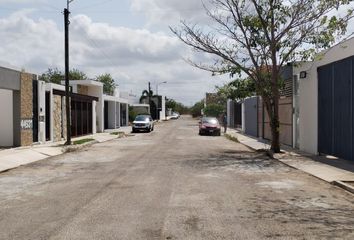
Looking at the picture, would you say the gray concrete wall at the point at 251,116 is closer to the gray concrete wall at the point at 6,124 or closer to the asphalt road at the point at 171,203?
the gray concrete wall at the point at 6,124

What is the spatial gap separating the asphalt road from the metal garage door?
3.08 meters

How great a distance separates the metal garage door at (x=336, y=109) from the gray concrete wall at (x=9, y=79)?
1483 cm

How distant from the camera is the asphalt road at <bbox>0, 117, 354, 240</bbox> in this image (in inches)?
314

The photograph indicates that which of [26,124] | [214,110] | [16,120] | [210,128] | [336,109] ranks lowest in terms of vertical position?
[210,128]

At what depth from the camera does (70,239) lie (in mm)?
7438

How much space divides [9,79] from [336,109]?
1586cm

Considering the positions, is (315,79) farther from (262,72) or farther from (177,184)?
(177,184)

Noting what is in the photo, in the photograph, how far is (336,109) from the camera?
65.0 ft

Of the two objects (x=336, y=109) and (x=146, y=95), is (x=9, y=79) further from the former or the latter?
(x=146, y=95)

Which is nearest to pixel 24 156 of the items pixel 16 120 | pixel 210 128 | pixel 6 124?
pixel 16 120

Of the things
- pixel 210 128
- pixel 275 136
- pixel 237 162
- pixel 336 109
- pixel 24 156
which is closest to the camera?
pixel 237 162

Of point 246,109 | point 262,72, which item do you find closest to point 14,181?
point 262,72

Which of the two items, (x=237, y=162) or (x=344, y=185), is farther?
(x=237, y=162)

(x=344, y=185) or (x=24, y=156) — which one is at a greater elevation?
(x=24, y=156)
